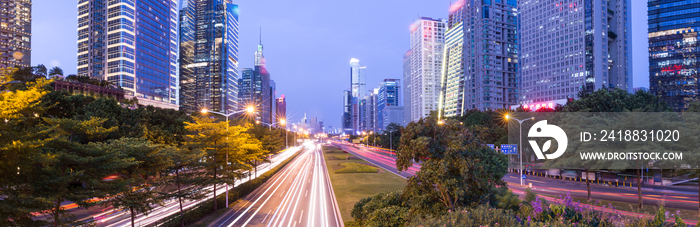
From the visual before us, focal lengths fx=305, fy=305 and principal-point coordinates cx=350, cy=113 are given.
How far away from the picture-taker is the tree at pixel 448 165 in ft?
40.1

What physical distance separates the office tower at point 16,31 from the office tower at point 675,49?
10235 inches

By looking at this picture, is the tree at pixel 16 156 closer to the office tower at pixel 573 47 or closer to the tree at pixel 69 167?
the tree at pixel 69 167

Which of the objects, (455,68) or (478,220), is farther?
(455,68)

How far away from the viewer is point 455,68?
188m

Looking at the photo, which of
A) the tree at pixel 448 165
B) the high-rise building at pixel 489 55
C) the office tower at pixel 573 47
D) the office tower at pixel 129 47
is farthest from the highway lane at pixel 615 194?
the office tower at pixel 129 47

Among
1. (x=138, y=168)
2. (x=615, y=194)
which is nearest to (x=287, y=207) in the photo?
(x=138, y=168)

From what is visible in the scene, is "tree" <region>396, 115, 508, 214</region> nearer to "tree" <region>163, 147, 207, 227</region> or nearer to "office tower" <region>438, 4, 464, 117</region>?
"tree" <region>163, 147, 207, 227</region>

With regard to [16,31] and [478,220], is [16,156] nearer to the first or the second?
[478,220]

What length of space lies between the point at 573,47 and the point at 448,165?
152m

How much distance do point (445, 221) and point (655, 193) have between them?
37.2 metres

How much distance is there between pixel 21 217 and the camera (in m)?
14.1

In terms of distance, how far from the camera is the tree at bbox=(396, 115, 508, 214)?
1223 centimetres

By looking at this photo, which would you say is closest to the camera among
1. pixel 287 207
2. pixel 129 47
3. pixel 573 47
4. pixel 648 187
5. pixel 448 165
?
pixel 448 165

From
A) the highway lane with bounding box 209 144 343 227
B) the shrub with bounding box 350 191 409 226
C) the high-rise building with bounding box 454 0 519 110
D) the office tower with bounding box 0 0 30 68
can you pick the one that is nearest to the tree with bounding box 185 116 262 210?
the highway lane with bounding box 209 144 343 227
